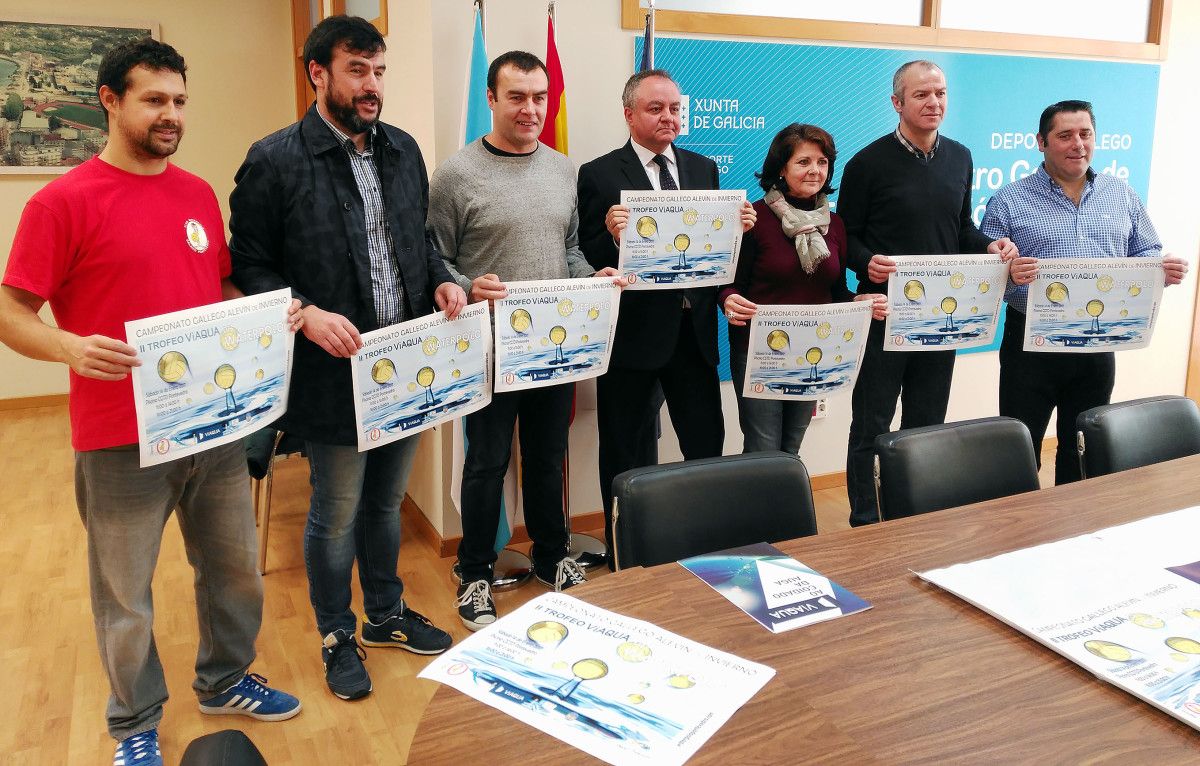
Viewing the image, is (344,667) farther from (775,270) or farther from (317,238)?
(775,270)

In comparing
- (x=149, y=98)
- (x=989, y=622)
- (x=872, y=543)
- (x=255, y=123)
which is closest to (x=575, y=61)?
(x=149, y=98)

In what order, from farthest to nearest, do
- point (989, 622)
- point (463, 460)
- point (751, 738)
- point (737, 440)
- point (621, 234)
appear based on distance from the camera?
point (737, 440) → point (463, 460) → point (621, 234) → point (989, 622) → point (751, 738)

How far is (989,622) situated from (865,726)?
391 millimetres

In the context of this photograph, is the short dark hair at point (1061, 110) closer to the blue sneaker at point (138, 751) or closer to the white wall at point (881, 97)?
the white wall at point (881, 97)

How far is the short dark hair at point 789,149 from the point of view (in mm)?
3055

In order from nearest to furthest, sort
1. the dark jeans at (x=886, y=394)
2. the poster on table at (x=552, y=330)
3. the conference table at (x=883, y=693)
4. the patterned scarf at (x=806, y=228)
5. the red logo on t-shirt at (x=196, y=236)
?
1. the conference table at (x=883, y=693)
2. the red logo on t-shirt at (x=196, y=236)
3. the poster on table at (x=552, y=330)
4. the patterned scarf at (x=806, y=228)
5. the dark jeans at (x=886, y=394)

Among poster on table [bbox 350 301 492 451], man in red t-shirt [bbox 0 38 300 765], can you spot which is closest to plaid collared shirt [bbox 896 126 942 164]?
poster on table [bbox 350 301 492 451]

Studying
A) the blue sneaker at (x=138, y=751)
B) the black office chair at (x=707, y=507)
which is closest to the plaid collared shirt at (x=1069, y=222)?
the black office chair at (x=707, y=507)

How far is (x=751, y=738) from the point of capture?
115 cm

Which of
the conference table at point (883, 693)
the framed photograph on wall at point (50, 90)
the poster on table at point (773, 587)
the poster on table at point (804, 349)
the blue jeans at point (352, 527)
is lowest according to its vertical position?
the blue jeans at point (352, 527)

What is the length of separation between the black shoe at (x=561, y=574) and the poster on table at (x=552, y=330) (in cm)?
82

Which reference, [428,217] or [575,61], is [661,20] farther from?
[428,217]

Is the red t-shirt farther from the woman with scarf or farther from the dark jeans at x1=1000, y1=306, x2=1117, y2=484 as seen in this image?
the dark jeans at x1=1000, y1=306, x2=1117, y2=484

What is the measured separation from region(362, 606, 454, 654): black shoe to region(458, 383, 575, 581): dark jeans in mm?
285
